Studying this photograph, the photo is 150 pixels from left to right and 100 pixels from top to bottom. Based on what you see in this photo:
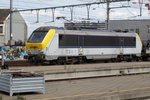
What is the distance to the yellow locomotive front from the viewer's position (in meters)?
29.1

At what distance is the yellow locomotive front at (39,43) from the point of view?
Result: 29109 millimetres

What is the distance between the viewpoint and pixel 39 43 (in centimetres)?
2944

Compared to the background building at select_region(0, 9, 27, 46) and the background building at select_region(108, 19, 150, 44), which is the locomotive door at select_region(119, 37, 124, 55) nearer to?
the background building at select_region(108, 19, 150, 44)

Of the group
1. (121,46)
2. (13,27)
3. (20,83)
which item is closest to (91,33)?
(121,46)

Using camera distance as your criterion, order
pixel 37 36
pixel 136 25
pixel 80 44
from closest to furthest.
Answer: pixel 37 36 → pixel 80 44 → pixel 136 25

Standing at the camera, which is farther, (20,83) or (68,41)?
(68,41)

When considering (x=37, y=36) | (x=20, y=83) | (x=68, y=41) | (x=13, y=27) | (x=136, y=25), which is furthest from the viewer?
(x=13, y=27)

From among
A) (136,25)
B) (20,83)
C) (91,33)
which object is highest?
(136,25)

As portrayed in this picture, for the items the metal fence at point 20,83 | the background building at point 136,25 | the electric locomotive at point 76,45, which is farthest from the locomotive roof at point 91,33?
the background building at point 136,25

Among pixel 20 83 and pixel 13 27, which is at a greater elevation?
pixel 13 27

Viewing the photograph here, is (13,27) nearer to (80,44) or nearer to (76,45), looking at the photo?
(80,44)

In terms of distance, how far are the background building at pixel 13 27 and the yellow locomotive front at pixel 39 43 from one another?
4863 centimetres

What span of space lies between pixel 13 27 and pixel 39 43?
55.8m

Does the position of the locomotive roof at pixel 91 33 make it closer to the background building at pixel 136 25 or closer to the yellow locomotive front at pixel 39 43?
the yellow locomotive front at pixel 39 43
